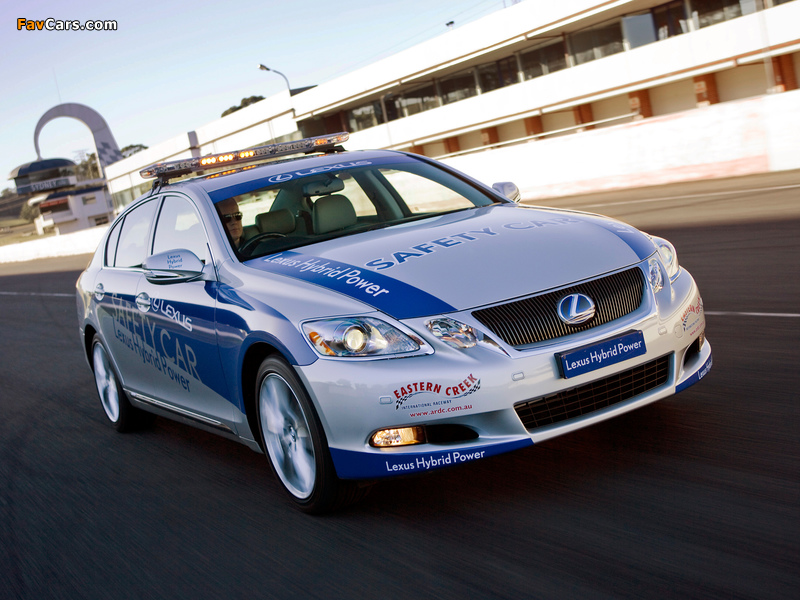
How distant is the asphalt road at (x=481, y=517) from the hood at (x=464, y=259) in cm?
89

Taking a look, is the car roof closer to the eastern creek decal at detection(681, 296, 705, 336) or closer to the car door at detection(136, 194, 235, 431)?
the car door at detection(136, 194, 235, 431)

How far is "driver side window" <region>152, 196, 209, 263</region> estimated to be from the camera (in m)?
5.22

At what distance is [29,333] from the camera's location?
46.7ft

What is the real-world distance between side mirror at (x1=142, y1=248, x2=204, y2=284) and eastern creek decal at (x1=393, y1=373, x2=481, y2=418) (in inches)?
64.8

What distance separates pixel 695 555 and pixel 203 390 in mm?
2794

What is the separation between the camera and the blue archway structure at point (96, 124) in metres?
78.2

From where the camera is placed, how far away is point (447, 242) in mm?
4477

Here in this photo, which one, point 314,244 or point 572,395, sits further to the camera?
point 314,244

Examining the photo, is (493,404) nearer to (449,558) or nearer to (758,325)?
(449,558)

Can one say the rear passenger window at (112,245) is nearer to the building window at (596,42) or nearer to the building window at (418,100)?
the building window at (596,42)

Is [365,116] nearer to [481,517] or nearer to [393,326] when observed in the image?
[393,326]

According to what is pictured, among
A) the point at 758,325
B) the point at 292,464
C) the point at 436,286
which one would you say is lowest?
the point at 758,325

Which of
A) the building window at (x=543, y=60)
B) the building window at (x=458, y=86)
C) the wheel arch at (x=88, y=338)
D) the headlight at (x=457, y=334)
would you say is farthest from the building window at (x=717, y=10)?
the headlight at (x=457, y=334)

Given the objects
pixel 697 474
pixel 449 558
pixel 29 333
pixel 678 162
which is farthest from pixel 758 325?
pixel 678 162
